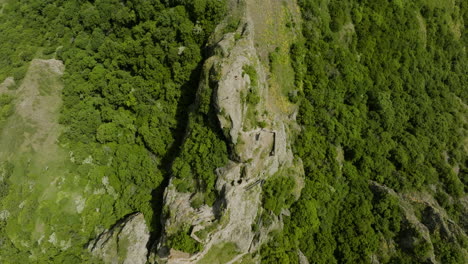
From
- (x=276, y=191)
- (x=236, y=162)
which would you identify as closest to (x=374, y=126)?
(x=276, y=191)

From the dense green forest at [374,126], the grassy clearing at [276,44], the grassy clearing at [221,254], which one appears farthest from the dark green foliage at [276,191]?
the grassy clearing at [276,44]

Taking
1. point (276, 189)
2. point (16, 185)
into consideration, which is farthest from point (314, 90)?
point (16, 185)

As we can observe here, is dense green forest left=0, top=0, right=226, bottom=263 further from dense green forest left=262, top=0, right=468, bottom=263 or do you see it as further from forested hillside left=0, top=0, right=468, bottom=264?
dense green forest left=262, top=0, right=468, bottom=263

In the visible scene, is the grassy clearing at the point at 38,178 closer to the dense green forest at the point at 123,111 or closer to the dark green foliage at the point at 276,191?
the dense green forest at the point at 123,111

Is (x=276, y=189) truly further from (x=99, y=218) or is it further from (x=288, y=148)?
(x=99, y=218)


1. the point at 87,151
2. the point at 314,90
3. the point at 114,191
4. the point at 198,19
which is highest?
the point at 198,19
